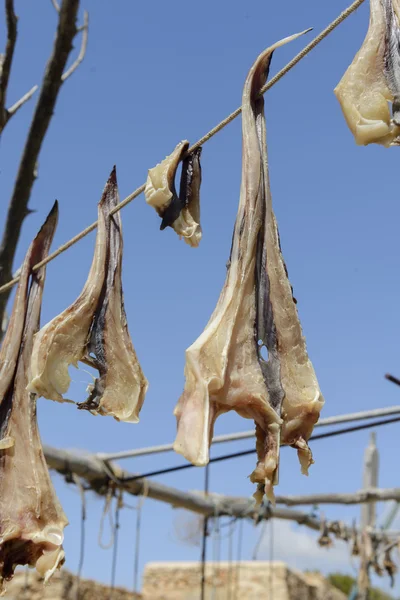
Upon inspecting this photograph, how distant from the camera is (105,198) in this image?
320 centimetres

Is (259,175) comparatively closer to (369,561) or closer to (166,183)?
(166,183)

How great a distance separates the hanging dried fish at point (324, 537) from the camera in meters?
9.75

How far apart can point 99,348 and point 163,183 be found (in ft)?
2.12

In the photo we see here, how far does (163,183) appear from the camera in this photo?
9.19 feet

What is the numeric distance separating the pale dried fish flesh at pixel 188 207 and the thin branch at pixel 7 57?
226cm

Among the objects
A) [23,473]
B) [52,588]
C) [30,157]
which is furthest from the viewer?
[52,588]

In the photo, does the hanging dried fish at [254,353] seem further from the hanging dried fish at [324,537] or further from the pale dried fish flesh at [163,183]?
the hanging dried fish at [324,537]

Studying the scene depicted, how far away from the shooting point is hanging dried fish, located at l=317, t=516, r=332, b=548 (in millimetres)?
9750

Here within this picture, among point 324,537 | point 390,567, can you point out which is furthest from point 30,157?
point 390,567

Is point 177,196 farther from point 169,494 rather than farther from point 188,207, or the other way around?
point 169,494

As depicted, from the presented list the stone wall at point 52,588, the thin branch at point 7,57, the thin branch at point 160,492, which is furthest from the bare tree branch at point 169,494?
the stone wall at point 52,588

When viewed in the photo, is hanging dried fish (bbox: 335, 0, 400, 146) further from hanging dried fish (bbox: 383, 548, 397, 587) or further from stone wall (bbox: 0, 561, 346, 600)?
stone wall (bbox: 0, 561, 346, 600)

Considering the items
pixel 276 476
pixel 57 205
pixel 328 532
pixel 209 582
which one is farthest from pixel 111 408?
pixel 209 582

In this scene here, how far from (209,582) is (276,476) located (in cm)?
1290
